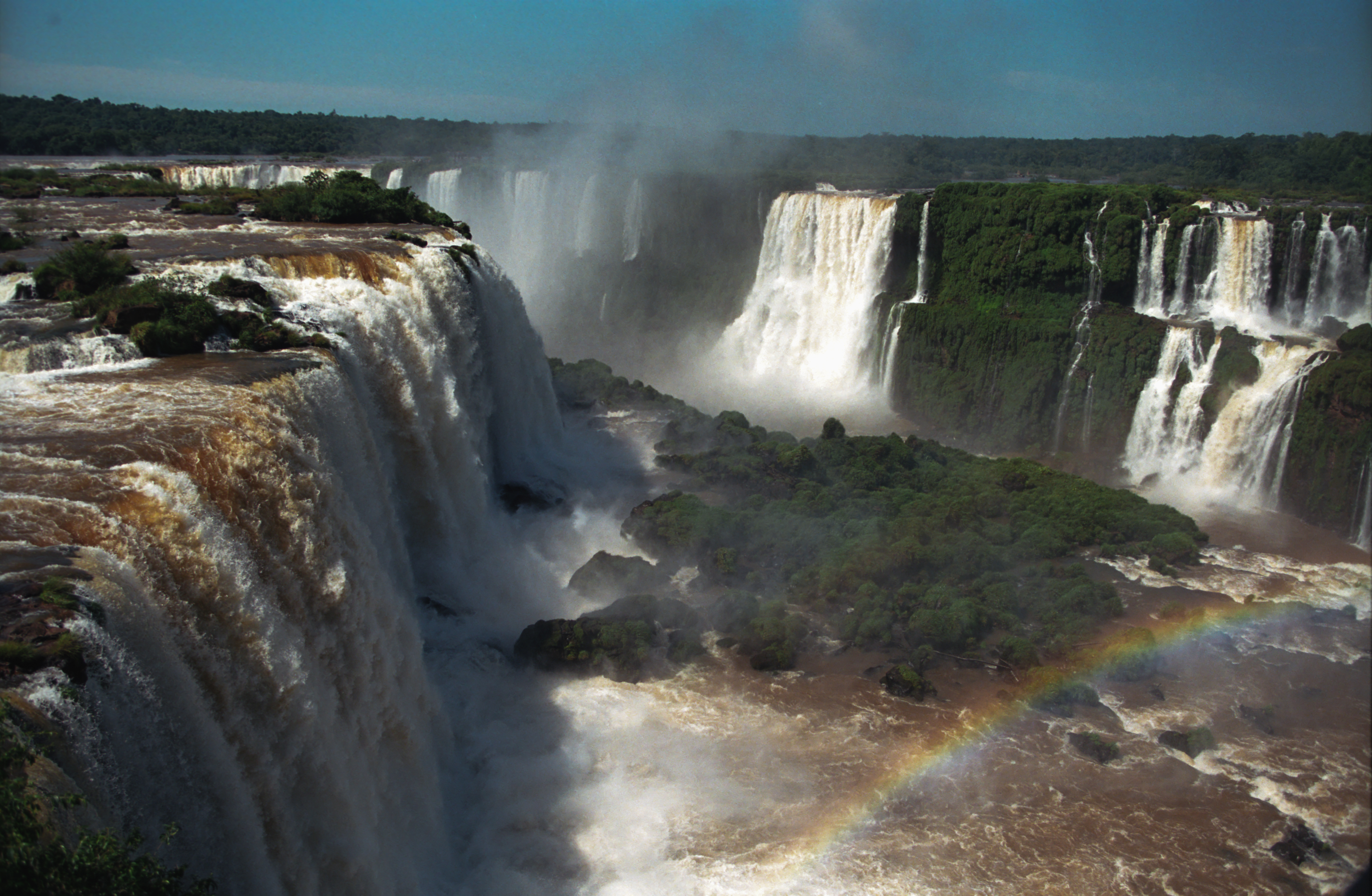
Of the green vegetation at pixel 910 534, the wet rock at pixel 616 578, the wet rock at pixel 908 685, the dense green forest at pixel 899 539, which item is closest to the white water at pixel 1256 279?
the dense green forest at pixel 899 539

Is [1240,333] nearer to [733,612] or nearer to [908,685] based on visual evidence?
[908,685]

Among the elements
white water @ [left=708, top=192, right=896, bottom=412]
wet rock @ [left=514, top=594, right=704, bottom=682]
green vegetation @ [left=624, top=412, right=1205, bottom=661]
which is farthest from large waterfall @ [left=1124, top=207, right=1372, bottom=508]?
wet rock @ [left=514, top=594, right=704, bottom=682]

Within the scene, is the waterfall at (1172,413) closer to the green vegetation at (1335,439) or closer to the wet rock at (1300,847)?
the green vegetation at (1335,439)

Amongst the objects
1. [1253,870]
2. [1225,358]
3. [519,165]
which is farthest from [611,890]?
[519,165]

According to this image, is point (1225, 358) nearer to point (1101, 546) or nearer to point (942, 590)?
point (1101, 546)

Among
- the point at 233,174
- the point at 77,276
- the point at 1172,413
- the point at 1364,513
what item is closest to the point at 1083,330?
the point at 1172,413

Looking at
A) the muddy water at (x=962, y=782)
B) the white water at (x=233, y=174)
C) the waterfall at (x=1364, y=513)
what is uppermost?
the white water at (x=233, y=174)
